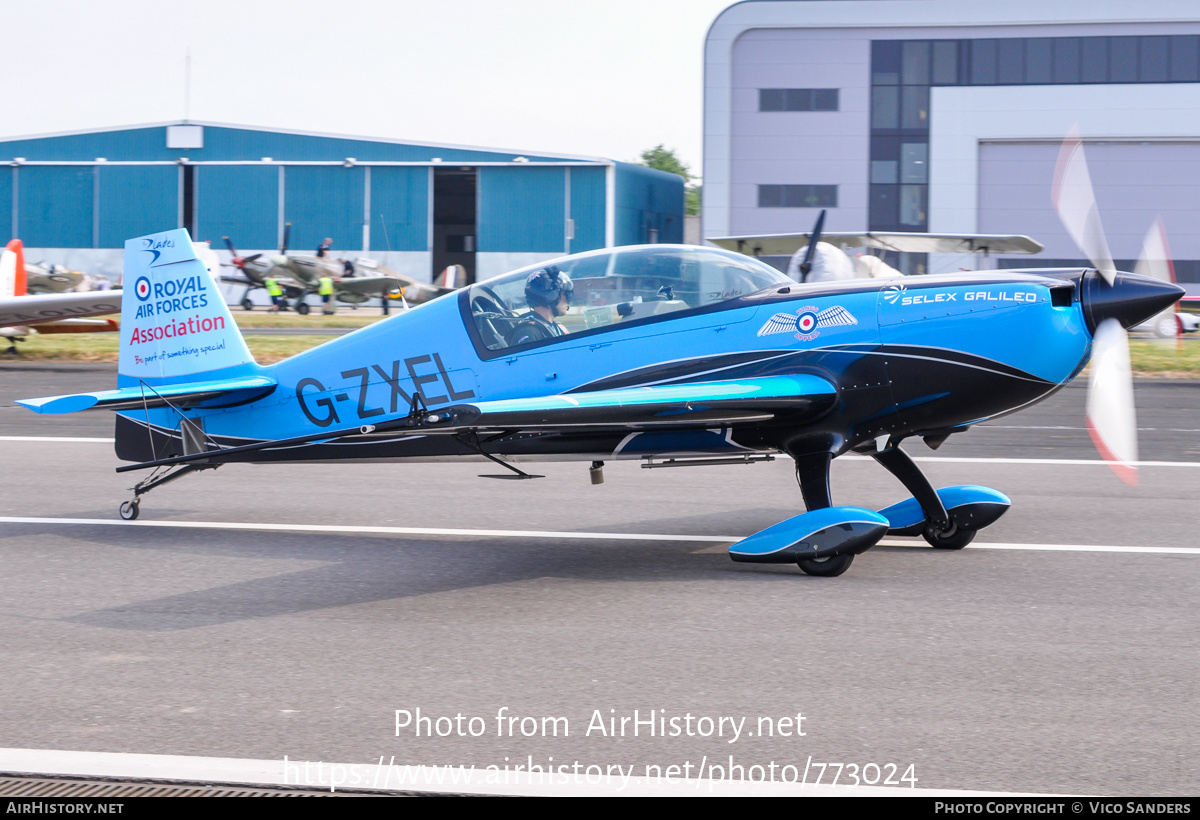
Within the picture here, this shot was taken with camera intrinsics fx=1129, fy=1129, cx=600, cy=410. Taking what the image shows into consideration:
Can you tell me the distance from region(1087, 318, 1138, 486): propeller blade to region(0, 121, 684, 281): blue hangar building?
40827 millimetres

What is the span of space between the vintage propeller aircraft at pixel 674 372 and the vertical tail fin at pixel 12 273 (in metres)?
15.2

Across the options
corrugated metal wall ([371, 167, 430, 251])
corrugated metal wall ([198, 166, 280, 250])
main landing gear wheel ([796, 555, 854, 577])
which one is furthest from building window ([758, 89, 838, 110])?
main landing gear wheel ([796, 555, 854, 577])

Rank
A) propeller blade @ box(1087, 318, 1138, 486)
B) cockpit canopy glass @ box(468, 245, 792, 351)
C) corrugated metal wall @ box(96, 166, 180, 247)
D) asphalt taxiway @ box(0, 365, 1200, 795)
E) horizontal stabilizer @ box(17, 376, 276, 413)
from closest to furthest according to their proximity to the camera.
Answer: asphalt taxiway @ box(0, 365, 1200, 795)
propeller blade @ box(1087, 318, 1138, 486)
cockpit canopy glass @ box(468, 245, 792, 351)
horizontal stabilizer @ box(17, 376, 276, 413)
corrugated metal wall @ box(96, 166, 180, 247)

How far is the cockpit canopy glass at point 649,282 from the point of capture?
677 centimetres

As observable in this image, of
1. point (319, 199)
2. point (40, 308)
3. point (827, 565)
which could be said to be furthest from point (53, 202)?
point (827, 565)

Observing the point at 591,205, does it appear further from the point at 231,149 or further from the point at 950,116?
the point at 231,149

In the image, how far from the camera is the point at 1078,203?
635 centimetres

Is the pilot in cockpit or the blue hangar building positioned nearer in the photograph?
the pilot in cockpit

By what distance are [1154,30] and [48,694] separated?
150 ft

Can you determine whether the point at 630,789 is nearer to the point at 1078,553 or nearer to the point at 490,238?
the point at 1078,553

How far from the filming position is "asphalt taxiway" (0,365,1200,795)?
389 cm

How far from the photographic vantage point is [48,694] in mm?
4418

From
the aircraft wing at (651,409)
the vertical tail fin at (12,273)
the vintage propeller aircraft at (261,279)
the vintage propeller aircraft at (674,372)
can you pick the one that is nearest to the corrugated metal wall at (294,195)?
the vintage propeller aircraft at (261,279)

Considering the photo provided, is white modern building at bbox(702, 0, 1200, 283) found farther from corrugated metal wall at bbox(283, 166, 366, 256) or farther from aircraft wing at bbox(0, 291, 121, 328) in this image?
aircraft wing at bbox(0, 291, 121, 328)
